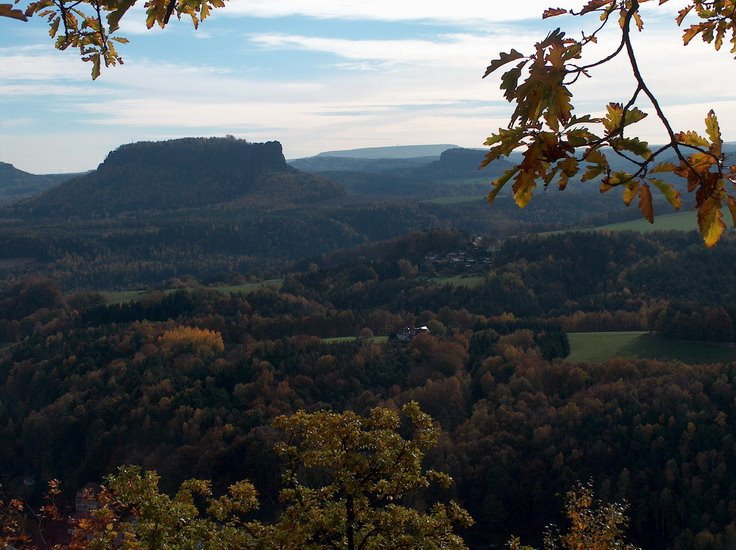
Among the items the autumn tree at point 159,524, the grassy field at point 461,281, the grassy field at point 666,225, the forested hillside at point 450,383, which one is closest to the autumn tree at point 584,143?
the autumn tree at point 159,524

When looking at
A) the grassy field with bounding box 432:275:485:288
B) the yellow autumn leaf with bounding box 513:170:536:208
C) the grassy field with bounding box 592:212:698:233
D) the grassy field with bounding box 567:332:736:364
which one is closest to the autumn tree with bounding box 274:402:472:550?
the yellow autumn leaf with bounding box 513:170:536:208

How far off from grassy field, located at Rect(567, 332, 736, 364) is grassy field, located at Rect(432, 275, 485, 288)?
29343 mm

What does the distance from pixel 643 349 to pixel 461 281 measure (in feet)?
130

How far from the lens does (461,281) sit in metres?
90.3

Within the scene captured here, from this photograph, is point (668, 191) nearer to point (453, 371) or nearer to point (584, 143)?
point (584, 143)

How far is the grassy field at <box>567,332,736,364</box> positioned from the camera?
4928 cm

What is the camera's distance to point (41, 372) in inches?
2317

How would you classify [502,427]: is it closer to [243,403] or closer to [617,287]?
[243,403]

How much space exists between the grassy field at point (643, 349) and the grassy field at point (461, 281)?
96.3 ft

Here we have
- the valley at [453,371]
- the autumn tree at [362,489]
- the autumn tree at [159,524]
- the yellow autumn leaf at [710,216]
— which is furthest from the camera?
the valley at [453,371]

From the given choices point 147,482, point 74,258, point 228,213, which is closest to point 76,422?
point 147,482

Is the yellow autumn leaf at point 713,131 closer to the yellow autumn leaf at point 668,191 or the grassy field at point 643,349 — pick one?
the yellow autumn leaf at point 668,191

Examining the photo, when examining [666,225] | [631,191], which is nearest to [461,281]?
[666,225]

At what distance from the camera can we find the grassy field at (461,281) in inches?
3396
